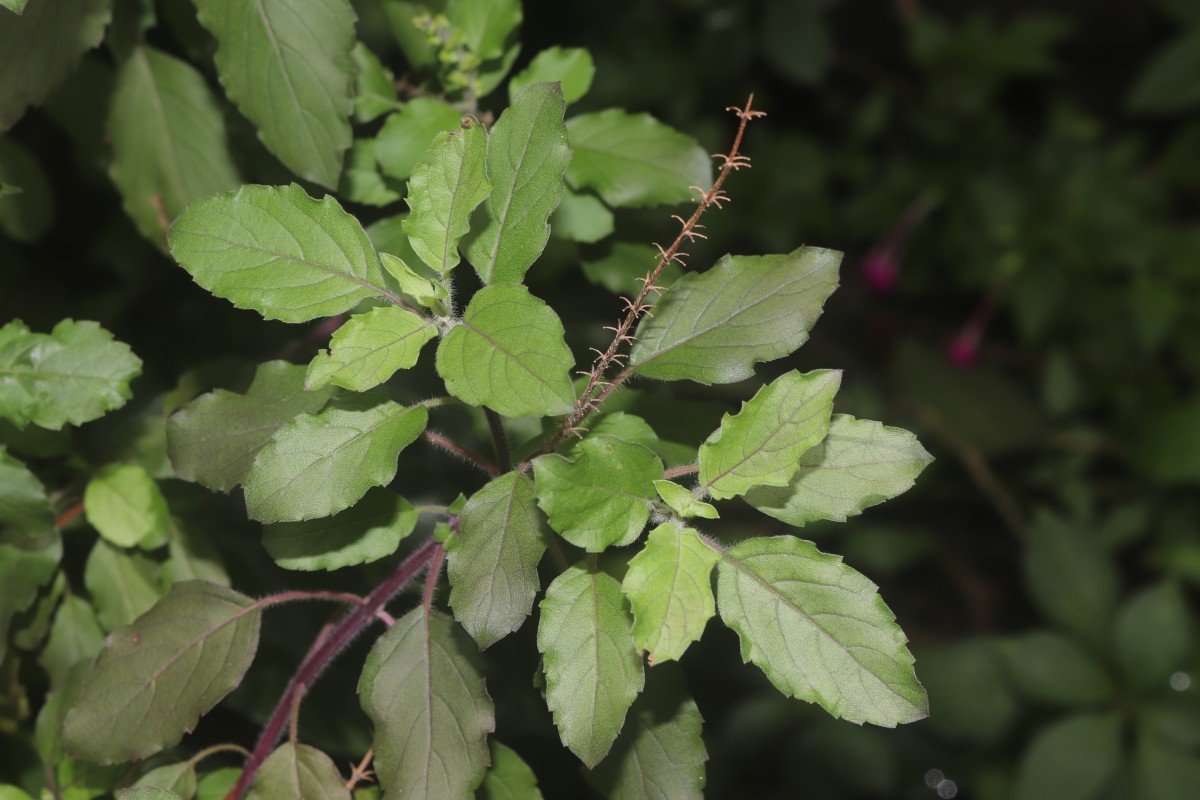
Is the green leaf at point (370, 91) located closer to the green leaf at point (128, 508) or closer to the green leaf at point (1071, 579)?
the green leaf at point (128, 508)

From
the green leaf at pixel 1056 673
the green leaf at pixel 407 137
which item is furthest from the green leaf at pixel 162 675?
the green leaf at pixel 1056 673

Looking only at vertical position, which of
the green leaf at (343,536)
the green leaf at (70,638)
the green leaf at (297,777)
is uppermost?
the green leaf at (343,536)

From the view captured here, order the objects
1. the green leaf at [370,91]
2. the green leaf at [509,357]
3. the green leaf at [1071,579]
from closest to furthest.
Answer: the green leaf at [509,357] → the green leaf at [370,91] → the green leaf at [1071,579]

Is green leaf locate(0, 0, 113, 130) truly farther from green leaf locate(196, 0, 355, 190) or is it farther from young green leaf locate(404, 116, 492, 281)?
young green leaf locate(404, 116, 492, 281)

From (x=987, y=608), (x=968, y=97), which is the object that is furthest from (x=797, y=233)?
(x=987, y=608)

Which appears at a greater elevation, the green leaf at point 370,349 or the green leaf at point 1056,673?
the green leaf at point 370,349

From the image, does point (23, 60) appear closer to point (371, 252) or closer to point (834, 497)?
point (371, 252)

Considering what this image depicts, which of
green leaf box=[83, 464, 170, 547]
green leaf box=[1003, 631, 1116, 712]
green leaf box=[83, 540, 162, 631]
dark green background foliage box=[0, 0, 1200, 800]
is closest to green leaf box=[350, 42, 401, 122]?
dark green background foliage box=[0, 0, 1200, 800]
